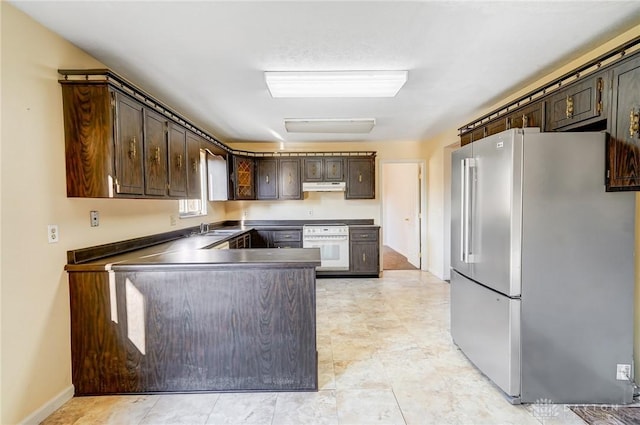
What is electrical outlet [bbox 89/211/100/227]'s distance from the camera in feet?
7.44

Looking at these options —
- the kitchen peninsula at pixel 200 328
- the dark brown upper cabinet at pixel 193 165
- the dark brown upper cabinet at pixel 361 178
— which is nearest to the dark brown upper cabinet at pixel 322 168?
the dark brown upper cabinet at pixel 361 178

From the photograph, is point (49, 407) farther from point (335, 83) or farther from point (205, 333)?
point (335, 83)

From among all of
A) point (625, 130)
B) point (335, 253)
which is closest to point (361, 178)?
point (335, 253)

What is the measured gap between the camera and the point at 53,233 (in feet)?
6.37

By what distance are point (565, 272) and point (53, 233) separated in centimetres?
331

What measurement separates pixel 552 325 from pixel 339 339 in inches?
68.0

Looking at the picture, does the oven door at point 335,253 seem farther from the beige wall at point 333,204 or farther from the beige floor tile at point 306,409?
the beige floor tile at point 306,409

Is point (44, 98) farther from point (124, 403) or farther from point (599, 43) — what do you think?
point (599, 43)

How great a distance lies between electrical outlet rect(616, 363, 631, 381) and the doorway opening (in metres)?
3.86

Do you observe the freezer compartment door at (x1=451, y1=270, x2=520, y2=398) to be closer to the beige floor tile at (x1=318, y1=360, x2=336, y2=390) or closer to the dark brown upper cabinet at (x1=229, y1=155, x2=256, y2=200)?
the beige floor tile at (x1=318, y1=360, x2=336, y2=390)

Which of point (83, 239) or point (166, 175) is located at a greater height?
point (166, 175)

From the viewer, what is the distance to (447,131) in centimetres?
475

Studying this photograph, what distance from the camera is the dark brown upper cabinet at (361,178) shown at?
17.9 feet

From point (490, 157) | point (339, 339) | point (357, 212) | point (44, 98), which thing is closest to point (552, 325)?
point (490, 157)
